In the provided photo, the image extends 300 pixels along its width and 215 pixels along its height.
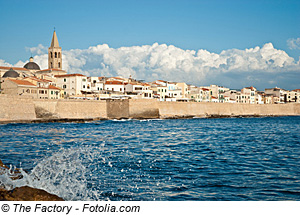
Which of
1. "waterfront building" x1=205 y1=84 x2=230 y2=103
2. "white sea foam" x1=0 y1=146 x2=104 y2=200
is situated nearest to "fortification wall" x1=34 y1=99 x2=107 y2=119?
"white sea foam" x1=0 y1=146 x2=104 y2=200

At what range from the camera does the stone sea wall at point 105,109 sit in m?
41.8

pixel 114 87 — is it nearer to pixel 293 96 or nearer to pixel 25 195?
pixel 25 195

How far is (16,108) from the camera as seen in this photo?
1641 inches

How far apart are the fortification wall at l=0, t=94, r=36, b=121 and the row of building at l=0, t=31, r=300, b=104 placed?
8947 millimetres

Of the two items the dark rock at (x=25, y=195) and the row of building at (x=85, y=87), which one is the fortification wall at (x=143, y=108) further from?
the dark rock at (x=25, y=195)

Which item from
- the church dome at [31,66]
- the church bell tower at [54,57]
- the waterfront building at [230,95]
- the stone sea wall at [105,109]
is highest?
the church bell tower at [54,57]

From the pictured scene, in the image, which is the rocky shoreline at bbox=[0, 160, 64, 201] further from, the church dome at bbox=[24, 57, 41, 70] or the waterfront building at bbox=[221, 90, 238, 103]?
the waterfront building at bbox=[221, 90, 238, 103]

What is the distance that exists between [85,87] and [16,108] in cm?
2839

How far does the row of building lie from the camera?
5456 cm

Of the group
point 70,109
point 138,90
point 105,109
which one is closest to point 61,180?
point 70,109

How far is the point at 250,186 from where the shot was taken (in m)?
9.41

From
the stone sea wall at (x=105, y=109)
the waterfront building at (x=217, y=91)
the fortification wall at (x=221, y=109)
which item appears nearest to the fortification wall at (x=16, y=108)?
the stone sea wall at (x=105, y=109)

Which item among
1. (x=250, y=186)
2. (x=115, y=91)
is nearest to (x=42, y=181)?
(x=250, y=186)

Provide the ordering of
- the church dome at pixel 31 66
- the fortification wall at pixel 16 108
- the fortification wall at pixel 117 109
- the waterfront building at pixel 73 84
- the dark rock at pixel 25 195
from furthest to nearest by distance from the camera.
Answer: the church dome at pixel 31 66, the waterfront building at pixel 73 84, the fortification wall at pixel 117 109, the fortification wall at pixel 16 108, the dark rock at pixel 25 195
